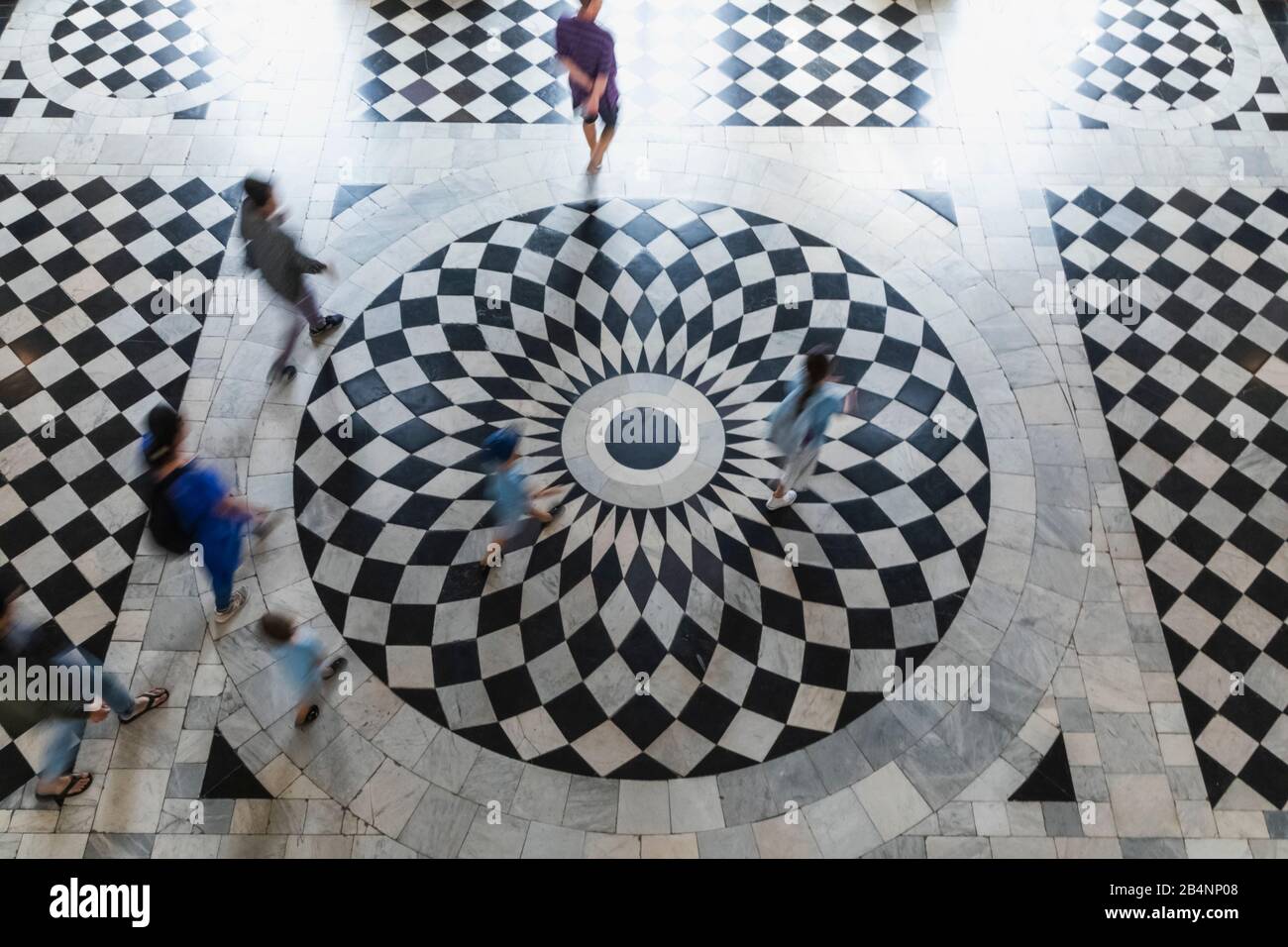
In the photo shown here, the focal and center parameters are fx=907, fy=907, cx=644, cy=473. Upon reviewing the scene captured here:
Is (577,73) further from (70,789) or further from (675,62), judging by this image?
(70,789)

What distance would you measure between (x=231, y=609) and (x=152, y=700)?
1.99ft

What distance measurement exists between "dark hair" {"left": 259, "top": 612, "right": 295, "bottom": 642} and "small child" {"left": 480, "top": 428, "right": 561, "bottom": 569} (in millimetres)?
1241

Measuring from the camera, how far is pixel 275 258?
223 inches

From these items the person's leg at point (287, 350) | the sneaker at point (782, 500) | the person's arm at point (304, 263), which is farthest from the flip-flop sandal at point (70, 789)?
the sneaker at point (782, 500)

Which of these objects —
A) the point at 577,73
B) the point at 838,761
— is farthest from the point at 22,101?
the point at 838,761

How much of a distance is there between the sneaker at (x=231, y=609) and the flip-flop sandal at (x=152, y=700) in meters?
0.45

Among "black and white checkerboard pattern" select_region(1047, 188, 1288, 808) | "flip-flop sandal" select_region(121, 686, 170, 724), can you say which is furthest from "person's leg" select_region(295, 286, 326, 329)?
"black and white checkerboard pattern" select_region(1047, 188, 1288, 808)

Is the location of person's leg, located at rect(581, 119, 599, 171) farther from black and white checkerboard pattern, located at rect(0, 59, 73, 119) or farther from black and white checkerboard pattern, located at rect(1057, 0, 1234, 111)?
black and white checkerboard pattern, located at rect(0, 59, 73, 119)

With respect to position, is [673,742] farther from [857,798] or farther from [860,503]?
[860,503]

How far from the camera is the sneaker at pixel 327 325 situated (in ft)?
20.5

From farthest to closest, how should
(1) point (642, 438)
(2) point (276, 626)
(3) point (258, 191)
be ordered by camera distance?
1. (1) point (642, 438)
2. (3) point (258, 191)
3. (2) point (276, 626)

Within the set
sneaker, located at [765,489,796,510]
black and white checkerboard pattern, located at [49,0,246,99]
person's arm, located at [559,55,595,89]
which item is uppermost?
person's arm, located at [559,55,595,89]

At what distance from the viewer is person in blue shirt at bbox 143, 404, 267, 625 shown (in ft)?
14.5
